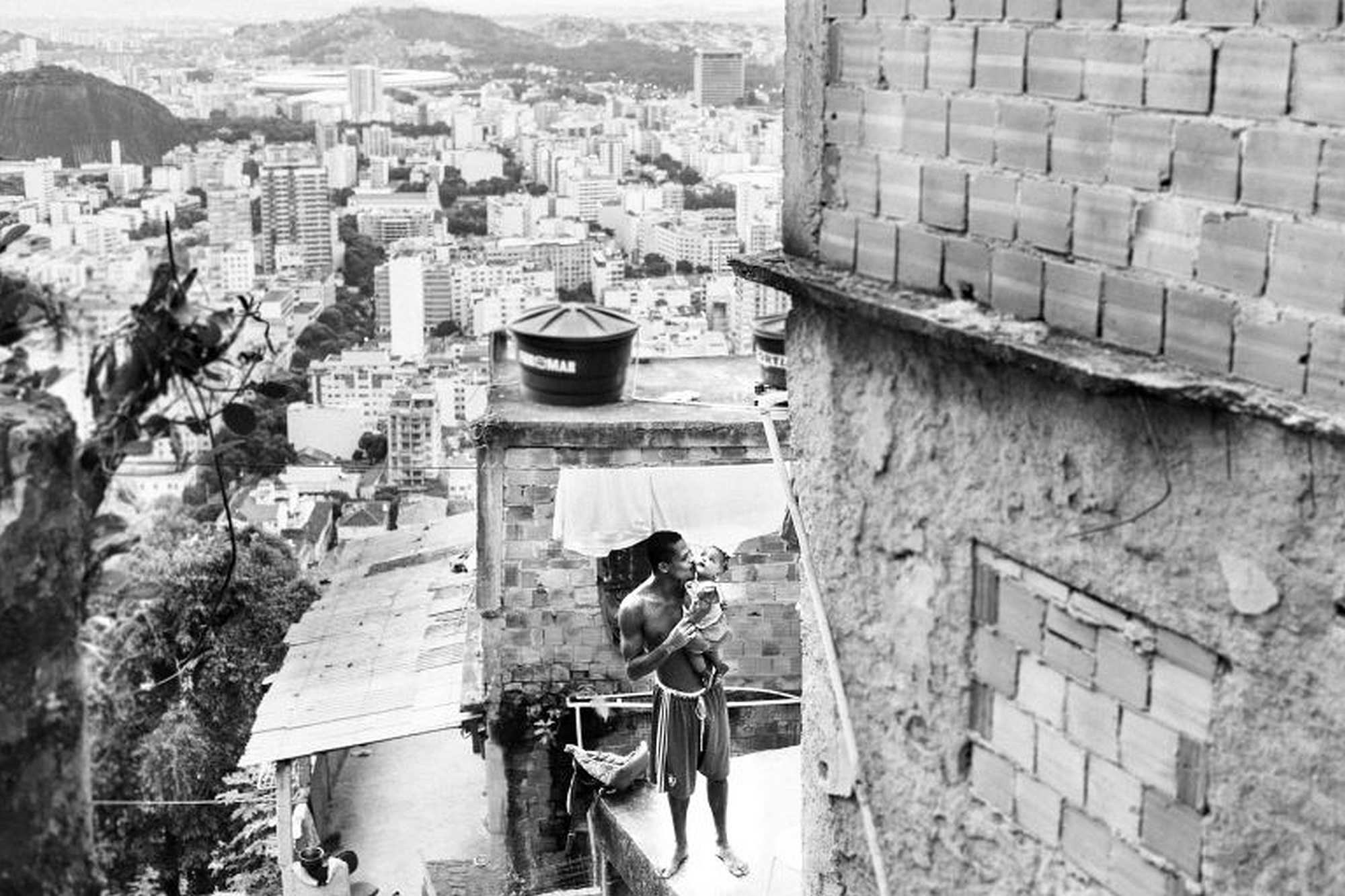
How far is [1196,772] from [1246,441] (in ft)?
1.78

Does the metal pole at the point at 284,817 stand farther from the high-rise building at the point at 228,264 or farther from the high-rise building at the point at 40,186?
the high-rise building at the point at 40,186

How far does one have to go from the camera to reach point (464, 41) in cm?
7975

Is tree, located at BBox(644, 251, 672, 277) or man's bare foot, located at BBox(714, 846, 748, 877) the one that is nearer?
man's bare foot, located at BBox(714, 846, 748, 877)

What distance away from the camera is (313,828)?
10016mm

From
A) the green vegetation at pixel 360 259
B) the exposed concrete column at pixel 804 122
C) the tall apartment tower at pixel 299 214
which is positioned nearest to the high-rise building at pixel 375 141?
the tall apartment tower at pixel 299 214

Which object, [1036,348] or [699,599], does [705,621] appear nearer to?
[699,599]

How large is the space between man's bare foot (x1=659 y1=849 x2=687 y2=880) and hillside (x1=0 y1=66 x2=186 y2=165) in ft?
10.4

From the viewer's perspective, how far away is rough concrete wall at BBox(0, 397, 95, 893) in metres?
1.83

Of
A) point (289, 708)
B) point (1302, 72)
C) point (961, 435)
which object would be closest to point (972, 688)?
point (961, 435)

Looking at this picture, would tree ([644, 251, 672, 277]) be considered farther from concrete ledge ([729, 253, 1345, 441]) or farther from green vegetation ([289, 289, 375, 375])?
concrete ledge ([729, 253, 1345, 441])

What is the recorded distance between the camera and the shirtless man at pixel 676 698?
5770mm

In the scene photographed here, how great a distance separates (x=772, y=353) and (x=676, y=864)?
3527 mm

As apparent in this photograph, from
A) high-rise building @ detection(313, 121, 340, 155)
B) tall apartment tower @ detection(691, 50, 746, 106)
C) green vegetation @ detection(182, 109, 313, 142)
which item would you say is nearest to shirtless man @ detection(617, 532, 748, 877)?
green vegetation @ detection(182, 109, 313, 142)

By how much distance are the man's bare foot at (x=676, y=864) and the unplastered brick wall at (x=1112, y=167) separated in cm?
342
